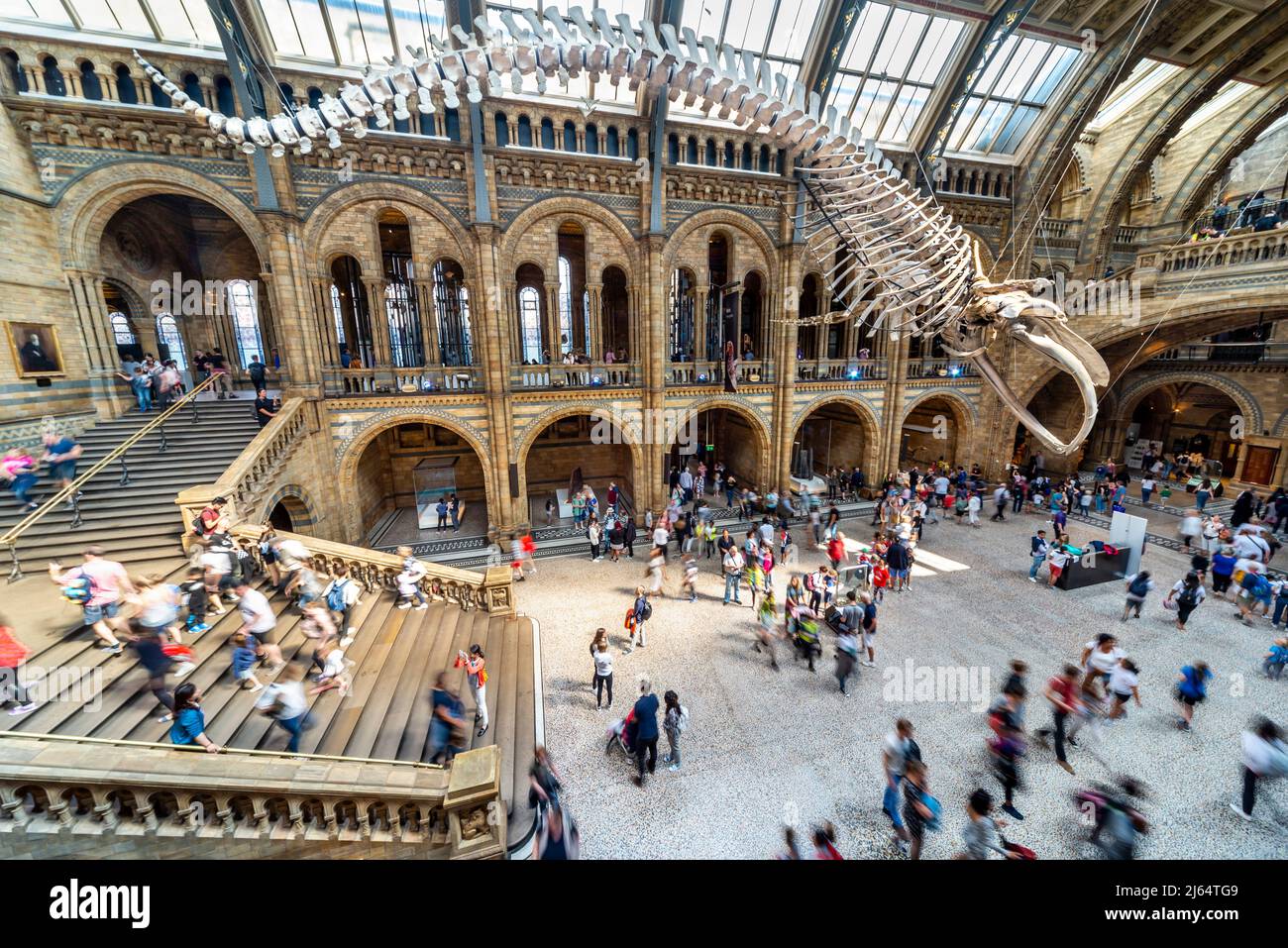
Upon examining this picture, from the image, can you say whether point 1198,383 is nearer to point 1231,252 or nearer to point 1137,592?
point 1231,252

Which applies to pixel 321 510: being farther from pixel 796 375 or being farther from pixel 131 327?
pixel 796 375

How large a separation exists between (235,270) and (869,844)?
69.6 feet

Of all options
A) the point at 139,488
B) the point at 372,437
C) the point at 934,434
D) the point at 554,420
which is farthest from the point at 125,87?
the point at 934,434

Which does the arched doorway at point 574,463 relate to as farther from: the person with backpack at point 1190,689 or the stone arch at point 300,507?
the person with backpack at point 1190,689

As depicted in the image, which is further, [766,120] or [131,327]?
[131,327]

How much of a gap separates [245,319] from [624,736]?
1794 cm

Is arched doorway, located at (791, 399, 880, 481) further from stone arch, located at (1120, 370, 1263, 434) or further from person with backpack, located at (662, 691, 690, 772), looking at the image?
person with backpack, located at (662, 691, 690, 772)

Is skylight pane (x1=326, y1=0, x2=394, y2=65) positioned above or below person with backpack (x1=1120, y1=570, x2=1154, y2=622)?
above

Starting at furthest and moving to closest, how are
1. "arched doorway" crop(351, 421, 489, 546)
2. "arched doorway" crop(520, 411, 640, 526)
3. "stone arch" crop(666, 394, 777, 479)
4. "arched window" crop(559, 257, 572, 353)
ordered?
1. "arched doorway" crop(520, 411, 640, 526)
2. "arched window" crop(559, 257, 572, 353)
3. "stone arch" crop(666, 394, 777, 479)
4. "arched doorway" crop(351, 421, 489, 546)

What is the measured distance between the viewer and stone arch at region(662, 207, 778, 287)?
50.4 ft

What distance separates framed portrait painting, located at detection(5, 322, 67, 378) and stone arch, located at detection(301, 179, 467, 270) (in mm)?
5500

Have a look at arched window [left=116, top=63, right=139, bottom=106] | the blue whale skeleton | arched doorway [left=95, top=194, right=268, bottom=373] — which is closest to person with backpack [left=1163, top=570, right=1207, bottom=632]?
the blue whale skeleton
